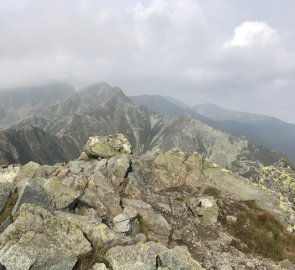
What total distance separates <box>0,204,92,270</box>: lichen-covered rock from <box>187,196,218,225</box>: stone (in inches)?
914

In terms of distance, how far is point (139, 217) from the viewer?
38.9 metres

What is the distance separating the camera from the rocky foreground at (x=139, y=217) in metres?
24.5

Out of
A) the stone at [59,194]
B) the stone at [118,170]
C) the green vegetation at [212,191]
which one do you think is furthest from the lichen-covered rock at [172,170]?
the stone at [59,194]

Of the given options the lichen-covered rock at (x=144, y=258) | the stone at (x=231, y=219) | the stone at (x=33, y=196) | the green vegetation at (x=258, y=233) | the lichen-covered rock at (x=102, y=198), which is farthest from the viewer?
the stone at (x=231, y=219)

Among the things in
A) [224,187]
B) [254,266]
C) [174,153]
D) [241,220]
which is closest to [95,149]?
[174,153]

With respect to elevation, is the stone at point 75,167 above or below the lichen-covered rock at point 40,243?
below

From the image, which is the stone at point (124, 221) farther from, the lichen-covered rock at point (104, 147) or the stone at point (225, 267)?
the lichen-covered rock at point (104, 147)

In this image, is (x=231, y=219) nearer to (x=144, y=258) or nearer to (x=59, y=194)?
(x=59, y=194)

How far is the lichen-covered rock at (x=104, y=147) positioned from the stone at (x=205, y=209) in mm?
23488

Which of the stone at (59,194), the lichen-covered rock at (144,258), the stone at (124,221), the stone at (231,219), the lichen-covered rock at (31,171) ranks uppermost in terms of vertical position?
the stone at (59,194)

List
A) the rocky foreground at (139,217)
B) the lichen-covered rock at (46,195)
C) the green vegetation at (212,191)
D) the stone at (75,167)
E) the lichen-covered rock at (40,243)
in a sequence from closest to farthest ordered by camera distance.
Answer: the lichen-covered rock at (40,243) < the rocky foreground at (139,217) < the lichen-covered rock at (46,195) < the green vegetation at (212,191) < the stone at (75,167)

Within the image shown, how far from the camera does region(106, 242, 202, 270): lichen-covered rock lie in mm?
24400

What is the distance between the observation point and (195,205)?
155 ft

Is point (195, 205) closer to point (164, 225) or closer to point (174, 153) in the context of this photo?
point (164, 225)
